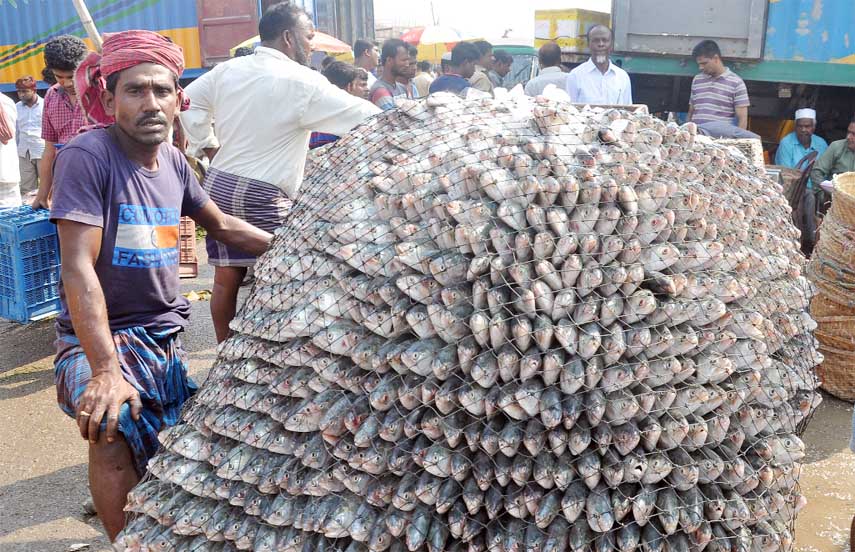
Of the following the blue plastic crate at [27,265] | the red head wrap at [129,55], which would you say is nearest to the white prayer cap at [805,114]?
the blue plastic crate at [27,265]

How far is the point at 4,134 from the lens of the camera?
5.44m

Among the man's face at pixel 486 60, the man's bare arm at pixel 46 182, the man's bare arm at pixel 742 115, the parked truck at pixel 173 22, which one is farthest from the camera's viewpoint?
the parked truck at pixel 173 22

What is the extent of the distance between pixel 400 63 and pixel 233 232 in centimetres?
387

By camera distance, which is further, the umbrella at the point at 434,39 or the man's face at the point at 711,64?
the umbrella at the point at 434,39

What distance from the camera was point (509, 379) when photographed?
5.64 ft

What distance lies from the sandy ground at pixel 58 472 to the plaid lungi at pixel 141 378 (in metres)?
0.79

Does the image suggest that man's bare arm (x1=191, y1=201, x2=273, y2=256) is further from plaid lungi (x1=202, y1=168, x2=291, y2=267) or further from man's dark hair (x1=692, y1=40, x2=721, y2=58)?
man's dark hair (x1=692, y1=40, x2=721, y2=58)

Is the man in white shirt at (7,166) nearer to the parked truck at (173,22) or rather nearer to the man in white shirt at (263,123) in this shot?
the man in white shirt at (263,123)

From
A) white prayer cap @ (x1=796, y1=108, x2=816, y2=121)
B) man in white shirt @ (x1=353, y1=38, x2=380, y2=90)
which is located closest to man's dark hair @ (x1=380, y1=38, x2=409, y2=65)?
man in white shirt @ (x1=353, y1=38, x2=380, y2=90)

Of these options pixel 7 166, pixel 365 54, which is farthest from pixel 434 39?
pixel 7 166

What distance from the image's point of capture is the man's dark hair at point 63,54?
454cm

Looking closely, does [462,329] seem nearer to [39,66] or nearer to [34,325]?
[34,325]

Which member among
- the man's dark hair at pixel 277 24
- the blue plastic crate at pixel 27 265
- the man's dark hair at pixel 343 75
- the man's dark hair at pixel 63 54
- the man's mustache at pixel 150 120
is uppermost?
the man's dark hair at pixel 277 24

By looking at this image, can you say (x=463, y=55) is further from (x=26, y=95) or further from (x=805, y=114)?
(x=26, y=95)
